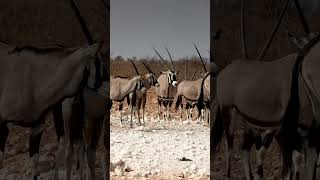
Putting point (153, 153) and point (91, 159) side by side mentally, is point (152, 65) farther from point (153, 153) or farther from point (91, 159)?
point (91, 159)

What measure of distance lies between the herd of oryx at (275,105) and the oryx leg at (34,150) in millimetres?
1199

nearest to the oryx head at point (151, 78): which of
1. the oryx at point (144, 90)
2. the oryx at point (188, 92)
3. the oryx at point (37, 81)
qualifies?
the oryx at point (144, 90)

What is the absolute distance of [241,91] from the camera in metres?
4.02

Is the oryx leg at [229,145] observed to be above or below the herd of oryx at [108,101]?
below

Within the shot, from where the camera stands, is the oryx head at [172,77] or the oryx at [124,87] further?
the oryx head at [172,77]

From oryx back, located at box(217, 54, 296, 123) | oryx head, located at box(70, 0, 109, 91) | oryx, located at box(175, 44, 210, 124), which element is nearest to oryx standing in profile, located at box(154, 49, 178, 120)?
oryx, located at box(175, 44, 210, 124)

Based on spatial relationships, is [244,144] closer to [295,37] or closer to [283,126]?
[283,126]

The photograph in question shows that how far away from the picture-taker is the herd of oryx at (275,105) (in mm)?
3689

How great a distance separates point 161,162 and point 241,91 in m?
1.71

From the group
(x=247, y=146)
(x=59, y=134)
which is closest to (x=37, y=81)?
(x=59, y=134)

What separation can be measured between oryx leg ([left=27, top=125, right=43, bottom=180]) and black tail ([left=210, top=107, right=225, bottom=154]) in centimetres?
118

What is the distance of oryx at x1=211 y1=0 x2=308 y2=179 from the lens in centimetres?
377

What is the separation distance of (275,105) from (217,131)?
1.46 ft

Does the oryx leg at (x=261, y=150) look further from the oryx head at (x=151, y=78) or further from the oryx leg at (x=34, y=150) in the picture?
the oryx head at (x=151, y=78)
